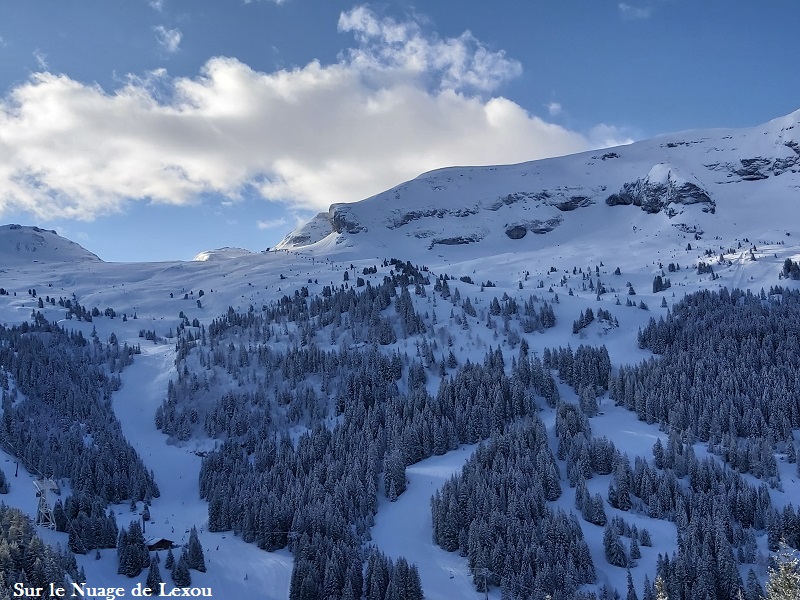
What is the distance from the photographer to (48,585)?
266ft

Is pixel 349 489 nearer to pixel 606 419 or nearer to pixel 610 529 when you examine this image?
pixel 610 529

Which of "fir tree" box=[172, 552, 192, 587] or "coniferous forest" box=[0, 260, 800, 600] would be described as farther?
"coniferous forest" box=[0, 260, 800, 600]

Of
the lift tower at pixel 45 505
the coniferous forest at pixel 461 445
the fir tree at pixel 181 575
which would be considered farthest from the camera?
the lift tower at pixel 45 505

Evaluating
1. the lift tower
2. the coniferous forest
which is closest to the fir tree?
the coniferous forest

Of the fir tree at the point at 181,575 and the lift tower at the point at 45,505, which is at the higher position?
the lift tower at the point at 45,505

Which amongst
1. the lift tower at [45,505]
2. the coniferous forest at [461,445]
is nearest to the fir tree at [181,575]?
the coniferous forest at [461,445]

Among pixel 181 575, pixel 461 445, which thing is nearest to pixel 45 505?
pixel 181 575

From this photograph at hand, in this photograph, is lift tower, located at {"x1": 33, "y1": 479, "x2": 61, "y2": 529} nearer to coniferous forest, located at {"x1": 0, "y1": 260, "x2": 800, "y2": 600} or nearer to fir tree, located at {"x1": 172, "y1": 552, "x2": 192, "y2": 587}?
coniferous forest, located at {"x1": 0, "y1": 260, "x2": 800, "y2": 600}

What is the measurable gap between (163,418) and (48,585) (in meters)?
93.3

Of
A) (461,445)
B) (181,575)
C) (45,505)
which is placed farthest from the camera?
(461,445)

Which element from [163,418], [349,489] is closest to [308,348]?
[163,418]

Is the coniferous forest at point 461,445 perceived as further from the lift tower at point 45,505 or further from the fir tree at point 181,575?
the lift tower at point 45,505

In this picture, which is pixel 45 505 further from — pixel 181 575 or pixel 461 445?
pixel 461 445

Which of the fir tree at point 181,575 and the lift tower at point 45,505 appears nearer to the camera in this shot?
the fir tree at point 181,575
